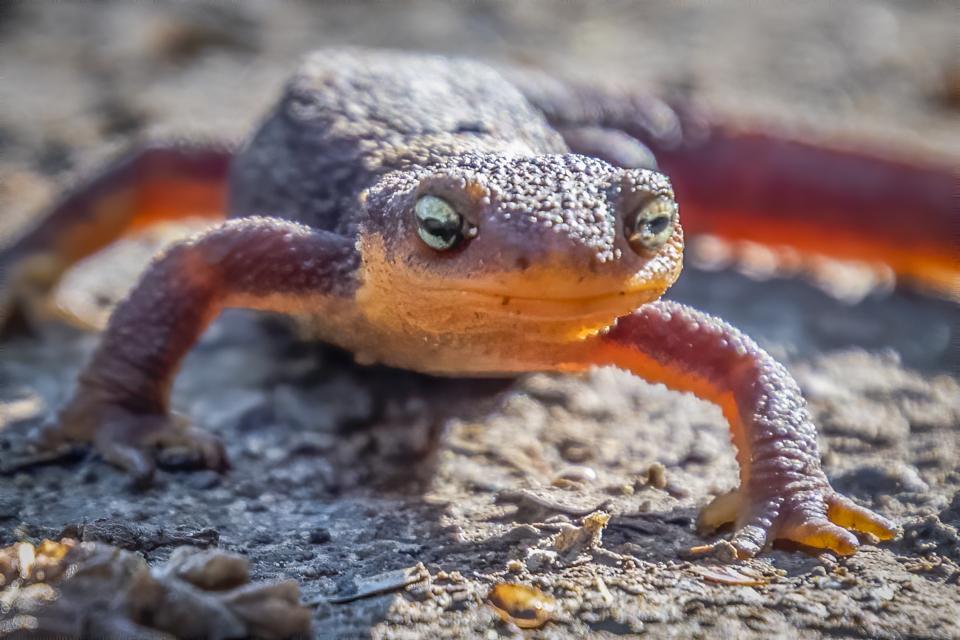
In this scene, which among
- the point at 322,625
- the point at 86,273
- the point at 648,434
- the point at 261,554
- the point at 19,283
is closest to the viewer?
the point at 322,625

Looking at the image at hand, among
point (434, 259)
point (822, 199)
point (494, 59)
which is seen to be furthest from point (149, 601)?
point (494, 59)

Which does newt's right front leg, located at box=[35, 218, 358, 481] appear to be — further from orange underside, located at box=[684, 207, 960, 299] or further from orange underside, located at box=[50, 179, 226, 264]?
orange underside, located at box=[684, 207, 960, 299]

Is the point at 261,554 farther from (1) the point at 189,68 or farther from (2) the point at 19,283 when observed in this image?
(1) the point at 189,68

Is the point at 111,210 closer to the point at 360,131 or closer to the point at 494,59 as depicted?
the point at 360,131

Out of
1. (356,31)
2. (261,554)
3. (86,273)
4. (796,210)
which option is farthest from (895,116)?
(261,554)

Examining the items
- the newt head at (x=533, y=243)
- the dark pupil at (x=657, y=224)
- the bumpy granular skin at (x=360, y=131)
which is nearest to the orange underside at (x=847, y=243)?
the bumpy granular skin at (x=360, y=131)

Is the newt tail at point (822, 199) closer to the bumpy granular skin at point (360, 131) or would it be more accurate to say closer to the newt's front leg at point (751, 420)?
the bumpy granular skin at point (360, 131)

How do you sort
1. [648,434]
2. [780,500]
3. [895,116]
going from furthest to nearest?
1. [895,116]
2. [648,434]
3. [780,500]
